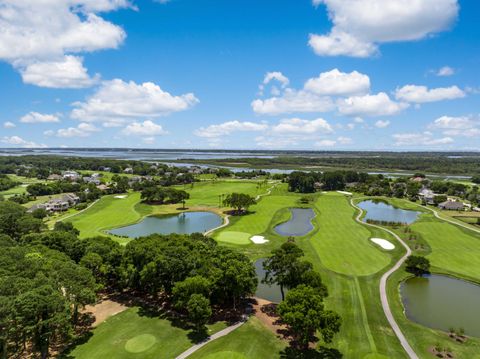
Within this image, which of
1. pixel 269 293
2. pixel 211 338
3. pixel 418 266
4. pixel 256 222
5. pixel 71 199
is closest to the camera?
pixel 211 338

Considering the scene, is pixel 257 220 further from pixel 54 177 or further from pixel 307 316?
pixel 54 177

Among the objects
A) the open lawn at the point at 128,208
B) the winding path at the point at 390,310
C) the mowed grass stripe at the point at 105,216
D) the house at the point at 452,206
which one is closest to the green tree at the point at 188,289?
the winding path at the point at 390,310

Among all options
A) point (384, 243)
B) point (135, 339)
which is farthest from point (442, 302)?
point (135, 339)

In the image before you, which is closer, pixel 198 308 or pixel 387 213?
pixel 198 308

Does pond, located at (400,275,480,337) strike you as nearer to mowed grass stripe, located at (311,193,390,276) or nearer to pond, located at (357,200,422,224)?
mowed grass stripe, located at (311,193,390,276)

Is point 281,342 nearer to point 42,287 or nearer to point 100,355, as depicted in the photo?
point 100,355

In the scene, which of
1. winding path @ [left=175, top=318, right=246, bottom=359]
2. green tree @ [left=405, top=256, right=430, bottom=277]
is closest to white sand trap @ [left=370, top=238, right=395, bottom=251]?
green tree @ [left=405, top=256, right=430, bottom=277]
